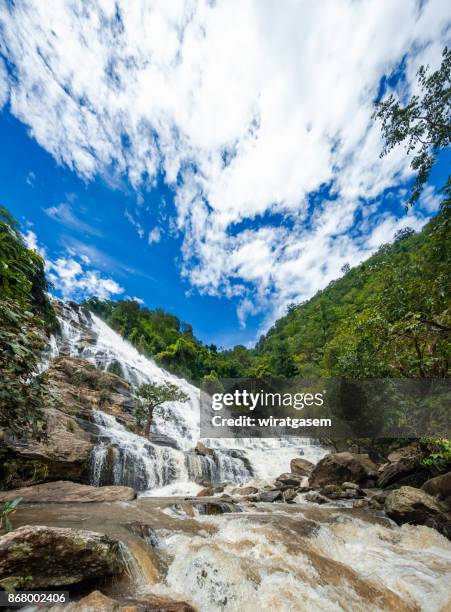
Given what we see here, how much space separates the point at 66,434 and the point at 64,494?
3.49m

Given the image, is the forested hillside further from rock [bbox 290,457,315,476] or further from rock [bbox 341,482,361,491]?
rock [bbox 290,457,315,476]

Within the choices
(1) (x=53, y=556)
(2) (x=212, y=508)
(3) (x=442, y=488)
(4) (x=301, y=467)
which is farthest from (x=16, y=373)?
(4) (x=301, y=467)

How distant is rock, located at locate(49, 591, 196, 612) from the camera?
10.2 ft

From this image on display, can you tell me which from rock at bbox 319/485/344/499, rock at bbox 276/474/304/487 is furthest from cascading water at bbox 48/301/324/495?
rock at bbox 319/485/344/499

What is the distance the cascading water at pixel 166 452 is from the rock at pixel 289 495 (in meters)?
4.68

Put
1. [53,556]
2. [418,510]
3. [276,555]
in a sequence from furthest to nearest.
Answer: [418,510] → [276,555] → [53,556]

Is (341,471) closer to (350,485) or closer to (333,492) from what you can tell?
(350,485)

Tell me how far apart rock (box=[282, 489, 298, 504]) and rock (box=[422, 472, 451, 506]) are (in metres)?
4.70

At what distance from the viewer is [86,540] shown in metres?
3.62

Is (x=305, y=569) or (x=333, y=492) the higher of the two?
(x=333, y=492)

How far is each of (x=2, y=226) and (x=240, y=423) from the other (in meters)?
34.9

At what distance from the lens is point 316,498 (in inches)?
431

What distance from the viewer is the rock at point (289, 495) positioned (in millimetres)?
10958

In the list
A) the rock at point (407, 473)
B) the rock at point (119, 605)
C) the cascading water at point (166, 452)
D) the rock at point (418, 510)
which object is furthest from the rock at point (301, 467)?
the rock at point (119, 605)
